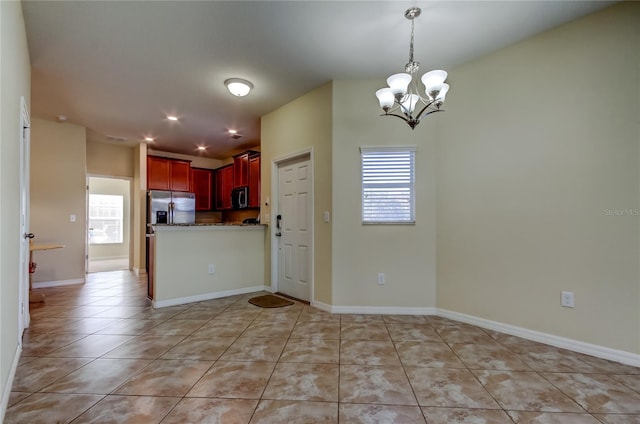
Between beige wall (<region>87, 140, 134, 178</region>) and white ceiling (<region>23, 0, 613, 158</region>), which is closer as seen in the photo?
white ceiling (<region>23, 0, 613, 158</region>)

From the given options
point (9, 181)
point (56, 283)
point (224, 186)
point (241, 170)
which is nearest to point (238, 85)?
point (9, 181)

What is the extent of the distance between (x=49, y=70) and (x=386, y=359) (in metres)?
4.35

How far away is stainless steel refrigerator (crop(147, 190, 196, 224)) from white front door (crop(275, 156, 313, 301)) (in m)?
2.88

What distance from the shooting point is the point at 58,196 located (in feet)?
15.8

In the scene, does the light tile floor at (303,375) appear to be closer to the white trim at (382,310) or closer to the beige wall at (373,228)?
the white trim at (382,310)

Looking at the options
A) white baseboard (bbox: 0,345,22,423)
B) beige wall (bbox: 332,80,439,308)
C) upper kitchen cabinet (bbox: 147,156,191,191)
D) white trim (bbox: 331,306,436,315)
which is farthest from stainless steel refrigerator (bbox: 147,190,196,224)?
white trim (bbox: 331,306,436,315)

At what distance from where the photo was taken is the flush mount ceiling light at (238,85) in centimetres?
333

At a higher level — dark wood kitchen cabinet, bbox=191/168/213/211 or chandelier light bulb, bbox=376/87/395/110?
chandelier light bulb, bbox=376/87/395/110

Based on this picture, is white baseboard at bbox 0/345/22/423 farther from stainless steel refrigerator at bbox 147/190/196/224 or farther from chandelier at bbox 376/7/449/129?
stainless steel refrigerator at bbox 147/190/196/224

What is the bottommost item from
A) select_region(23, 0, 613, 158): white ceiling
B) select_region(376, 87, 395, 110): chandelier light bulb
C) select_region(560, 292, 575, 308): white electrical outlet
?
select_region(560, 292, 575, 308): white electrical outlet

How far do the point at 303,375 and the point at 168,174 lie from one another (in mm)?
5503

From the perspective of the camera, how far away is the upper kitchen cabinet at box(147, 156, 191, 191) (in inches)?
236

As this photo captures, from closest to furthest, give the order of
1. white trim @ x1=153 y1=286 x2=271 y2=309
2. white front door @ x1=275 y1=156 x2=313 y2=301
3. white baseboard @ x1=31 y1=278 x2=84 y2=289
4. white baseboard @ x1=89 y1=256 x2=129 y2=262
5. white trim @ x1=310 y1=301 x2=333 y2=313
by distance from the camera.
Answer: white trim @ x1=310 y1=301 x2=333 y2=313 < white trim @ x1=153 y1=286 x2=271 y2=309 < white front door @ x1=275 y1=156 x2=313 y2=301 < white baseboard @ x1=31 y1=278 x2=84 y2=289 < white baseboard @ x1=89 y1=256 x2=129 y2=262

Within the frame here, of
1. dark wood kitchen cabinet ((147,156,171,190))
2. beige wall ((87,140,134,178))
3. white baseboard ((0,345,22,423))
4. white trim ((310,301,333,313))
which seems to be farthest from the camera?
dark wood kitchen cabinet ((147,156,171,190))
